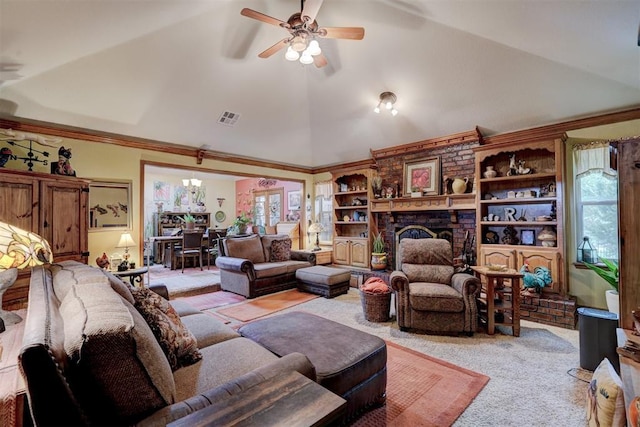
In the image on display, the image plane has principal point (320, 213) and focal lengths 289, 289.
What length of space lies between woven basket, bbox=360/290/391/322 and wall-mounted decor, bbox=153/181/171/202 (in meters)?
7.91

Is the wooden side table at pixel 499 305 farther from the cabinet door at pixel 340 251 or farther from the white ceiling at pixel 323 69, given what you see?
the cabinet door at pixel 340 251

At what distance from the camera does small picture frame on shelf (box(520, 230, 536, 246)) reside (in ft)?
14.3

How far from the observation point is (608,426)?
1536mm

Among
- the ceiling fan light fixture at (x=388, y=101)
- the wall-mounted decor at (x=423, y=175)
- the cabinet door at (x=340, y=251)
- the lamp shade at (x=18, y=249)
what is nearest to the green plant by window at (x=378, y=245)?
the cabinet door at (x=340, y=251)

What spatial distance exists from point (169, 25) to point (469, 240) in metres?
5.17

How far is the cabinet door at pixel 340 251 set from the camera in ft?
21.1

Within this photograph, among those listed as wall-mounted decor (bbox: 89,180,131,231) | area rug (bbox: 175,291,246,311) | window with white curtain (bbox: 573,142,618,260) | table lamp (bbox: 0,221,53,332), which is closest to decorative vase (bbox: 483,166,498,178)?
window with white curtain (bbox: 573,142,618,260)

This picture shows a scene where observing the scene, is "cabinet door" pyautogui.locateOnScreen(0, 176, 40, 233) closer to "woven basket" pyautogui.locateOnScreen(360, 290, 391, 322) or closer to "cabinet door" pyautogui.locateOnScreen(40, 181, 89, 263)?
"cabinet door" pyautogui.locateOnScreen(40, 181, 89, 263)

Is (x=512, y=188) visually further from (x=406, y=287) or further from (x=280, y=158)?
(x=280, y=158)

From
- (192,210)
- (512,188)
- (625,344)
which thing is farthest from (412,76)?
(192,210)

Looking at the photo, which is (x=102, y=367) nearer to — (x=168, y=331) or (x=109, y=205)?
(x=168, y=331)

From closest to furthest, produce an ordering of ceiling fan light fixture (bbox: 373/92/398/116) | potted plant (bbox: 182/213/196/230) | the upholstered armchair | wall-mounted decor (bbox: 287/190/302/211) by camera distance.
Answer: the upholstered armchair → ceiling fan light fixture (bbox: 373/92/398/116) → potted plant (bbox: 182/213/196/230) → wall-mounted decor (bbox: 287/190/302/211)

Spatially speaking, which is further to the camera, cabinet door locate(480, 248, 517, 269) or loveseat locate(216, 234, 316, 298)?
loveseat locate(216, 234, 316, 298)

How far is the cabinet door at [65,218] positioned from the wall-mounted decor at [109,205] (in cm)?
76
